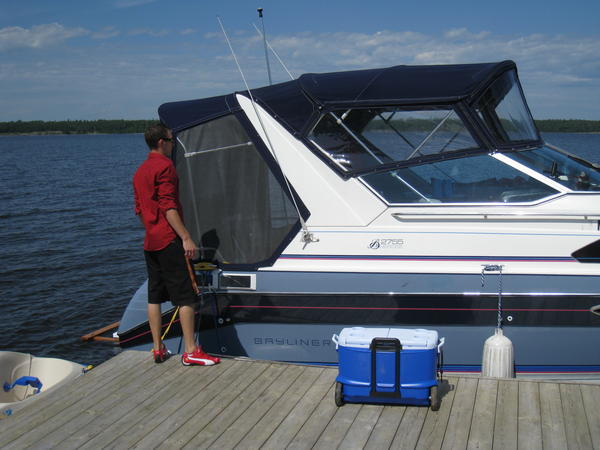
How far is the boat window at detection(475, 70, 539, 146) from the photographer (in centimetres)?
579

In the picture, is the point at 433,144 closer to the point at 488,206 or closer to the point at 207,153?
the point at 488,206

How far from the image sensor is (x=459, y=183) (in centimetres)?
569

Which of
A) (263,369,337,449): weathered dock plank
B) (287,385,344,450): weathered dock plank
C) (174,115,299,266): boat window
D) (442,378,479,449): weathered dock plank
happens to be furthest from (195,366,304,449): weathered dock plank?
(174,115,299,266): boat window

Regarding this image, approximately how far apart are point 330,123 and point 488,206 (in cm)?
149

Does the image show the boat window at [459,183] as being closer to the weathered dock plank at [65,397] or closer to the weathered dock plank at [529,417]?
the weathered dock plank at [529,417]

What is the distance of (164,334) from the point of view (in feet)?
20.0

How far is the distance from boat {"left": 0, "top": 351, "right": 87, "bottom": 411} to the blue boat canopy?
269 cm

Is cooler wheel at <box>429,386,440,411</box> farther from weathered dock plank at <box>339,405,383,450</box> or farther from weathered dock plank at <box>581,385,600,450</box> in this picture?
weathered dock plank at <box>581,385,600,450</box>

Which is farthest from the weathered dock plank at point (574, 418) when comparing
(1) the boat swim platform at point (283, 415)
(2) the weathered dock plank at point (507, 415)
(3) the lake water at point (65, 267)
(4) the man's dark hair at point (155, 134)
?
(3) the lake water at point (65, 267)

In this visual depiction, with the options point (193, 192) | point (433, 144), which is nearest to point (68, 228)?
point (193, 192)

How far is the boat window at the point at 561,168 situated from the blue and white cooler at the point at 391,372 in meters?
2.01

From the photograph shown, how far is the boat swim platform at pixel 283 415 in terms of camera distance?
4.05 m

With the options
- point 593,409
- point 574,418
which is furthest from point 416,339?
A: point 593,409

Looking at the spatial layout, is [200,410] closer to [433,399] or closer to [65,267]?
[433,399]
